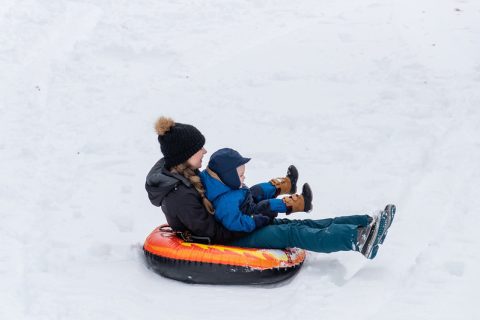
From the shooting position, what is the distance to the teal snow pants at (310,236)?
16.6 feet

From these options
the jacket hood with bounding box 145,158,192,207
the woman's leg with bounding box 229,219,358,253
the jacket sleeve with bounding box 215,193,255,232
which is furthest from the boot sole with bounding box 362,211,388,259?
the jacket hood with bounding box 145,158,192,207

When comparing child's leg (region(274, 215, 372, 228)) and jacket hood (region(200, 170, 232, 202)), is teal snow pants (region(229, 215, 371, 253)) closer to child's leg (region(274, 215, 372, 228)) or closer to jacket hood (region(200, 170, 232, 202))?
child's leg (region(274, 215, 372, 228))

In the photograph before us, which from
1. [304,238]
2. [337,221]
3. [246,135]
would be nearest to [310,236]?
[304,238]

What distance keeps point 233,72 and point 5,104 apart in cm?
285

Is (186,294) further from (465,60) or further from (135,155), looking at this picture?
(465,60)

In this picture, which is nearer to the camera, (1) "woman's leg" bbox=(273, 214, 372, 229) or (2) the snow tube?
(2) the snow tube

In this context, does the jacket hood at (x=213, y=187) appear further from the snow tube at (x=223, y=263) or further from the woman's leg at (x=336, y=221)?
the woman's leg at (x=336, y=221)

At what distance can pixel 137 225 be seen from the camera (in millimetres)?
6195

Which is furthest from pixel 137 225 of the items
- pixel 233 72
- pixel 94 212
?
pixel 233 72

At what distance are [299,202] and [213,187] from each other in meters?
0.78

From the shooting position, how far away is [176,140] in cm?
514

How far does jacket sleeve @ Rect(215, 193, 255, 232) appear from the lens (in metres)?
5.14

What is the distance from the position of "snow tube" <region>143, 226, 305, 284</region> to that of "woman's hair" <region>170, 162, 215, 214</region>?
1.00ft

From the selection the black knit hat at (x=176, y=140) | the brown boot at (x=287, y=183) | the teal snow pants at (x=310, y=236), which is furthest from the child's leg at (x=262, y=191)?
the black knit hat at (x=176, y=140)
